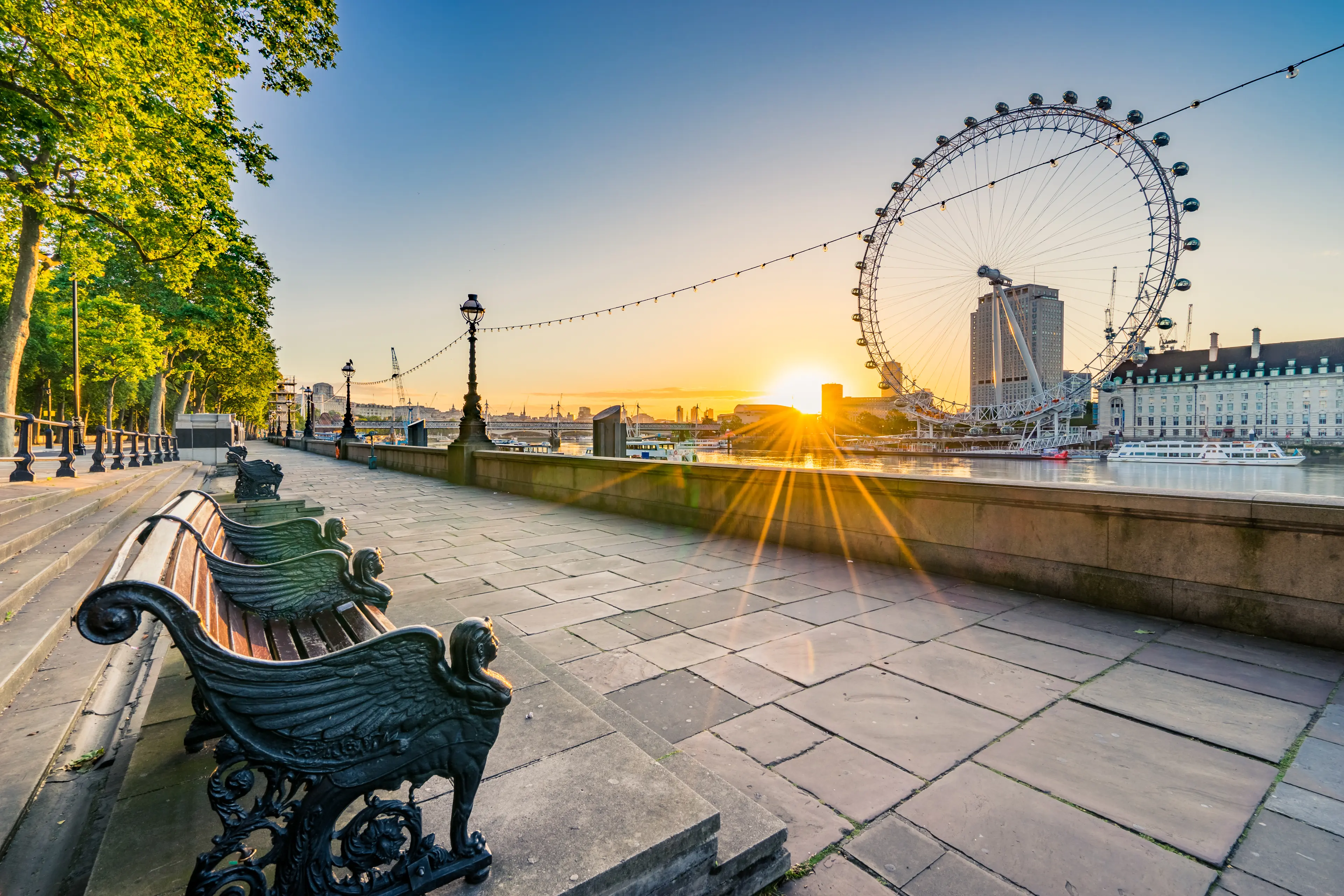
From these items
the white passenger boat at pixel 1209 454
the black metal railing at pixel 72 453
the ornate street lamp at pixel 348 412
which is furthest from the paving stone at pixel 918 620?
the white passenger boat at pixel 1209 454

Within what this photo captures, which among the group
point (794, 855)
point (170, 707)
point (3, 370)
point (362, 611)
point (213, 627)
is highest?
point (3, 370)

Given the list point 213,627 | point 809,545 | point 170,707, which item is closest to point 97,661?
point 170,707

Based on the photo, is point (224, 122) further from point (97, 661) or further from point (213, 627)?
point (213, 627)

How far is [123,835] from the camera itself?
1718mm

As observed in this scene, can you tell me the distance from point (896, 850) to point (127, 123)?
15.5 meters

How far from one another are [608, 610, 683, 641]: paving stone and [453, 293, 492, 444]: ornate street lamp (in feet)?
37.8

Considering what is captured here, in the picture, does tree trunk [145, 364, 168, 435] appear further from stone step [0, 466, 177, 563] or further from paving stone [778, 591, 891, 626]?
paving stone [778, 591, 891, 626]

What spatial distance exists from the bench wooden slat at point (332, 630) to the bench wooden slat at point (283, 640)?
12 centimetres

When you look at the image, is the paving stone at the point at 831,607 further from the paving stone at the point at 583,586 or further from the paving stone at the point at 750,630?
the paving stone at the point at 583,586

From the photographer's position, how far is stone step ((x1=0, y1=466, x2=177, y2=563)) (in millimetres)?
4945

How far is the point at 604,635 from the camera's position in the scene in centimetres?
406

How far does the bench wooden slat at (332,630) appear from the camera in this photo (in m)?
2.51

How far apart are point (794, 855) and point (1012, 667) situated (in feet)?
6.95

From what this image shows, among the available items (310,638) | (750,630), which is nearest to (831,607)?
(750,630)
